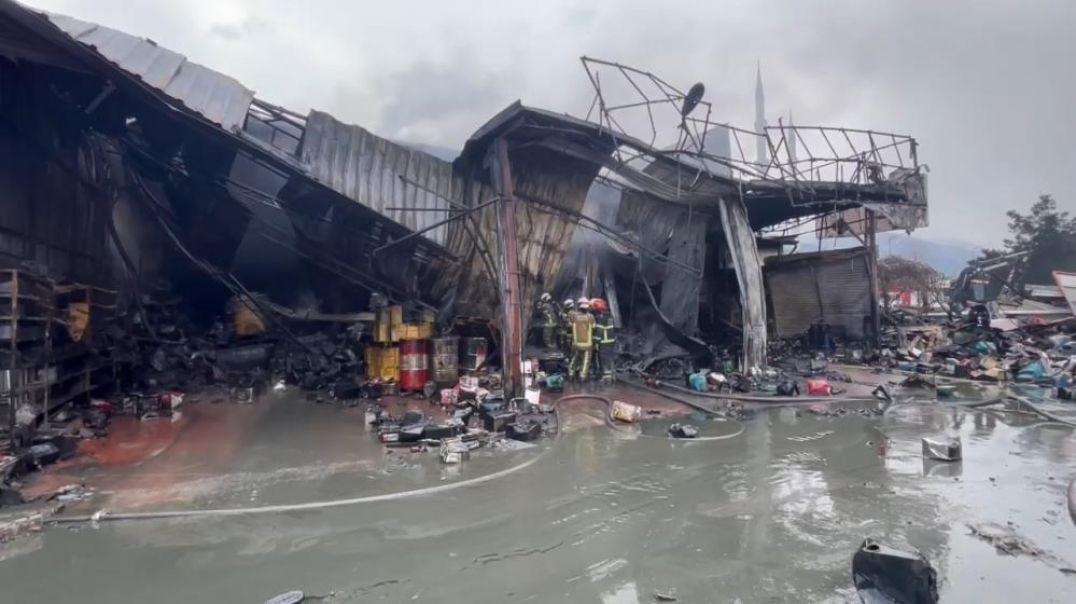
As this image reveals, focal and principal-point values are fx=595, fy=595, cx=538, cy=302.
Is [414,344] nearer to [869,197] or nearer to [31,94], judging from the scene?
[31,94]

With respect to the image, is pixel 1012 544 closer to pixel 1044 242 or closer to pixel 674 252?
pixel 674 252

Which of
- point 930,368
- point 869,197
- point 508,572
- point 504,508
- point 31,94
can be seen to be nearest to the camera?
point 508,572

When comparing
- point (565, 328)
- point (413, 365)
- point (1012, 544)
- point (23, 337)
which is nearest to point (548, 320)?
point (565, 328)

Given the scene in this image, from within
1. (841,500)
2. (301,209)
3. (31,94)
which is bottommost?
(841,500)

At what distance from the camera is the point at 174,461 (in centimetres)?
644

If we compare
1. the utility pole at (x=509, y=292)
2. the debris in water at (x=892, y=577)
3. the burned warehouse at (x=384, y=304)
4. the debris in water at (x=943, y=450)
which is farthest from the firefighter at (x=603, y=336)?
the debris in water at (x=892, y=577)

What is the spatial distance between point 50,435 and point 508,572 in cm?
560

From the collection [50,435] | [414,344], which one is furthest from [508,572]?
[414,344]

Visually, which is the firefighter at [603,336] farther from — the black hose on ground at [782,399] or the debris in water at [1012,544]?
the debris in water at [1012,544]

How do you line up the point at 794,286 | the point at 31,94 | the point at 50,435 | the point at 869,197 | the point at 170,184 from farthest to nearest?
the point at 794,286
the point at 869,197
the point at 170,184
the point at 31,94
the point at 50,435

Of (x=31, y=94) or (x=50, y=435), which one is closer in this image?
(x=50, y=435)

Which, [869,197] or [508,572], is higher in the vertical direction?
[869,197]

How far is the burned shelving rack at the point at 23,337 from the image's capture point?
586 cm

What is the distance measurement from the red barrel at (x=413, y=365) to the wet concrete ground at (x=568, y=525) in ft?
10.3
